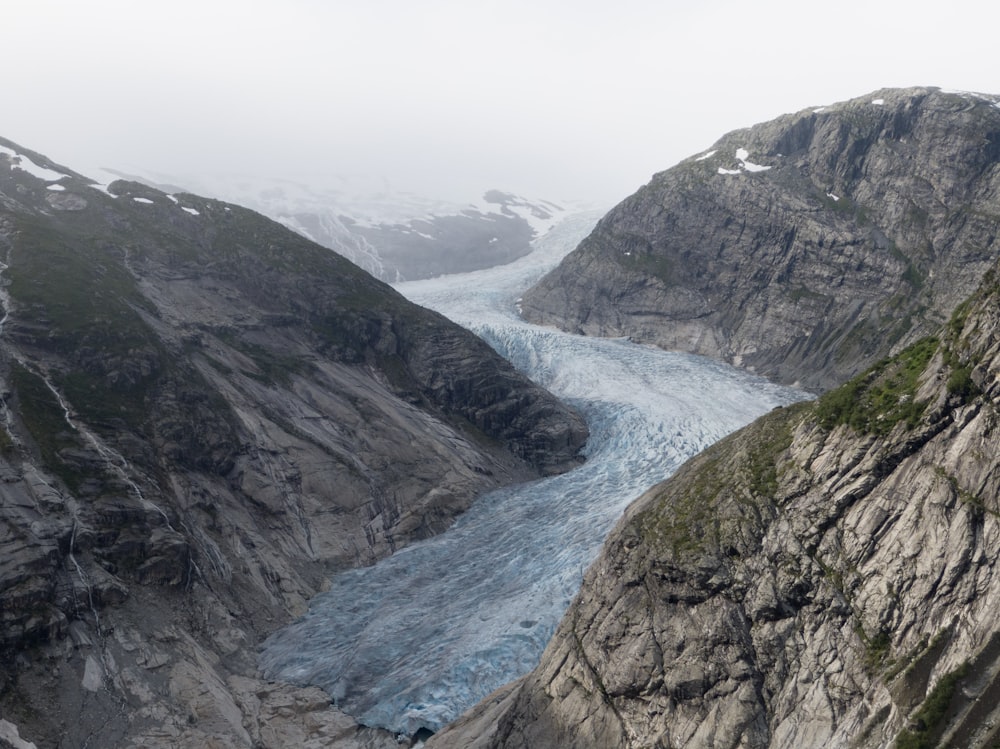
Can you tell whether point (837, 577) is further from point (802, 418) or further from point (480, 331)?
point (480, 331)

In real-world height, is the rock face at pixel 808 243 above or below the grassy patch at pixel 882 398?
above

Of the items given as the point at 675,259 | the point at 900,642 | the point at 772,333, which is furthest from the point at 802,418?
the point at 675,259

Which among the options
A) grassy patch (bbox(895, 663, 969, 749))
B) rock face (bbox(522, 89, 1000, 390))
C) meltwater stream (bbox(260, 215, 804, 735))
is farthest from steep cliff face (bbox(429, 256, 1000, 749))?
rock face (bbox(522, 89, 1000, 390))

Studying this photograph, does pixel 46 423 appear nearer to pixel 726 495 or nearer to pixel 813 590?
pixel 726 495

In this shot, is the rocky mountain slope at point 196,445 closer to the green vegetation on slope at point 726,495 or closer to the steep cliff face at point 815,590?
the steep cliff face at point 815,590

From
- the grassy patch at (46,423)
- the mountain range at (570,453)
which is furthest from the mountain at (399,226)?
the grassy patch at (46,423)

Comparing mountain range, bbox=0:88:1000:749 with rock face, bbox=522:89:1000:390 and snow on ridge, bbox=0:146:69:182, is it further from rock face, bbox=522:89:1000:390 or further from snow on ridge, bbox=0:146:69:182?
snow on ridge, bbox=0:146:69:182
